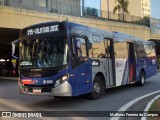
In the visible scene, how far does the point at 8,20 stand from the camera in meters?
24.8

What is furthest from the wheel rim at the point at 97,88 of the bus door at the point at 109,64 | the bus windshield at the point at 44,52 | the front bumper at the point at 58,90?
the bus windshield at the point at 44,52

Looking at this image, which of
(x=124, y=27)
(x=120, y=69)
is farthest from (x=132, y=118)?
(x=124, y=27)

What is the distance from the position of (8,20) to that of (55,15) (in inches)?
185

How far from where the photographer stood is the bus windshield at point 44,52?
36.7ft

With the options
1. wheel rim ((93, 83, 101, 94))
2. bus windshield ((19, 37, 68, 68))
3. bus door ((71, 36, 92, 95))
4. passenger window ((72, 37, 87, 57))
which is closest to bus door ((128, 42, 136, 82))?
wheel rim ((93, 83, 101, 94))

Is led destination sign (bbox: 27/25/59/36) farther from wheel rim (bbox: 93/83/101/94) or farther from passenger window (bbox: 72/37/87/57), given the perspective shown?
wheel rim (bbox: 93/83/101/94)

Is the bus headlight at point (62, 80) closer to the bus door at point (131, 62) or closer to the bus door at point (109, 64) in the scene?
the bus door at point (109, 64)

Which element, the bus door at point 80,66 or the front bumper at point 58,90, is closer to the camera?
the front bumper at point 58,90

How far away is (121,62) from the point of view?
52.2 ft

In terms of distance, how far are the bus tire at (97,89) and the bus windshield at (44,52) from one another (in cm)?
245

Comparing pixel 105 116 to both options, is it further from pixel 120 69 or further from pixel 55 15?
pixel 55 15

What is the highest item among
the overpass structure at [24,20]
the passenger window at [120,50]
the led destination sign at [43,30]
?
the overpass structure at [24,20]

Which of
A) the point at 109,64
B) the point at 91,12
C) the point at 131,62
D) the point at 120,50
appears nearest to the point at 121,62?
the point at 120,50

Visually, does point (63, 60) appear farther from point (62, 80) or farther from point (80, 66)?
point (80, 66)
